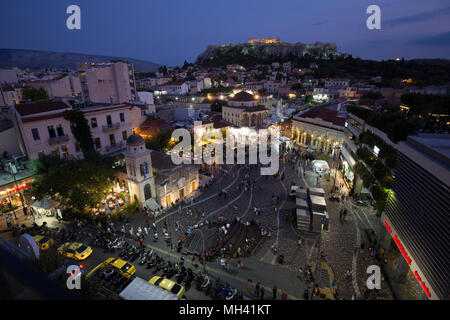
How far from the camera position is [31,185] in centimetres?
1970

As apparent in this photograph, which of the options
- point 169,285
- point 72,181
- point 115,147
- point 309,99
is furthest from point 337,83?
point 169,285

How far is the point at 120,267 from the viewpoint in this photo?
1533 cm

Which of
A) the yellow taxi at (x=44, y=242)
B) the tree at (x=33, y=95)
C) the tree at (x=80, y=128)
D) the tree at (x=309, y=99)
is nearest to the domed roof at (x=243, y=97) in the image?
the tree at (x=309, y=99)

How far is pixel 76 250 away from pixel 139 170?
802cm

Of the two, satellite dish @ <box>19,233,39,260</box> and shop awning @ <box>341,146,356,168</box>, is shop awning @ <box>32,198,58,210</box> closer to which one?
satellite dish @ <box>19,233,39,260</box>

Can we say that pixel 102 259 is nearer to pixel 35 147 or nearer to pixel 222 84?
pixel 35 147

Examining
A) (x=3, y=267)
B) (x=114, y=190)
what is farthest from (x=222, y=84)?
(x=3, y=267)

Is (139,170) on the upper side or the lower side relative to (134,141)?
lower

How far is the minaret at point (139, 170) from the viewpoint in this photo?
21.7 metres

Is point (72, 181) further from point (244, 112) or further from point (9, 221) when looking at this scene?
point (244, 112)

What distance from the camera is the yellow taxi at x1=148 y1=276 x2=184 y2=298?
13.6 metres

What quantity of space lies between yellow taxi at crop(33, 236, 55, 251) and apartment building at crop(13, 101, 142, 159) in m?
9.25

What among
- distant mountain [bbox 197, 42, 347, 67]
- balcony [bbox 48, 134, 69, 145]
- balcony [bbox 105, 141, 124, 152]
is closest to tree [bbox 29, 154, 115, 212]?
balcony [bbox 48, 134, 69, 145]
